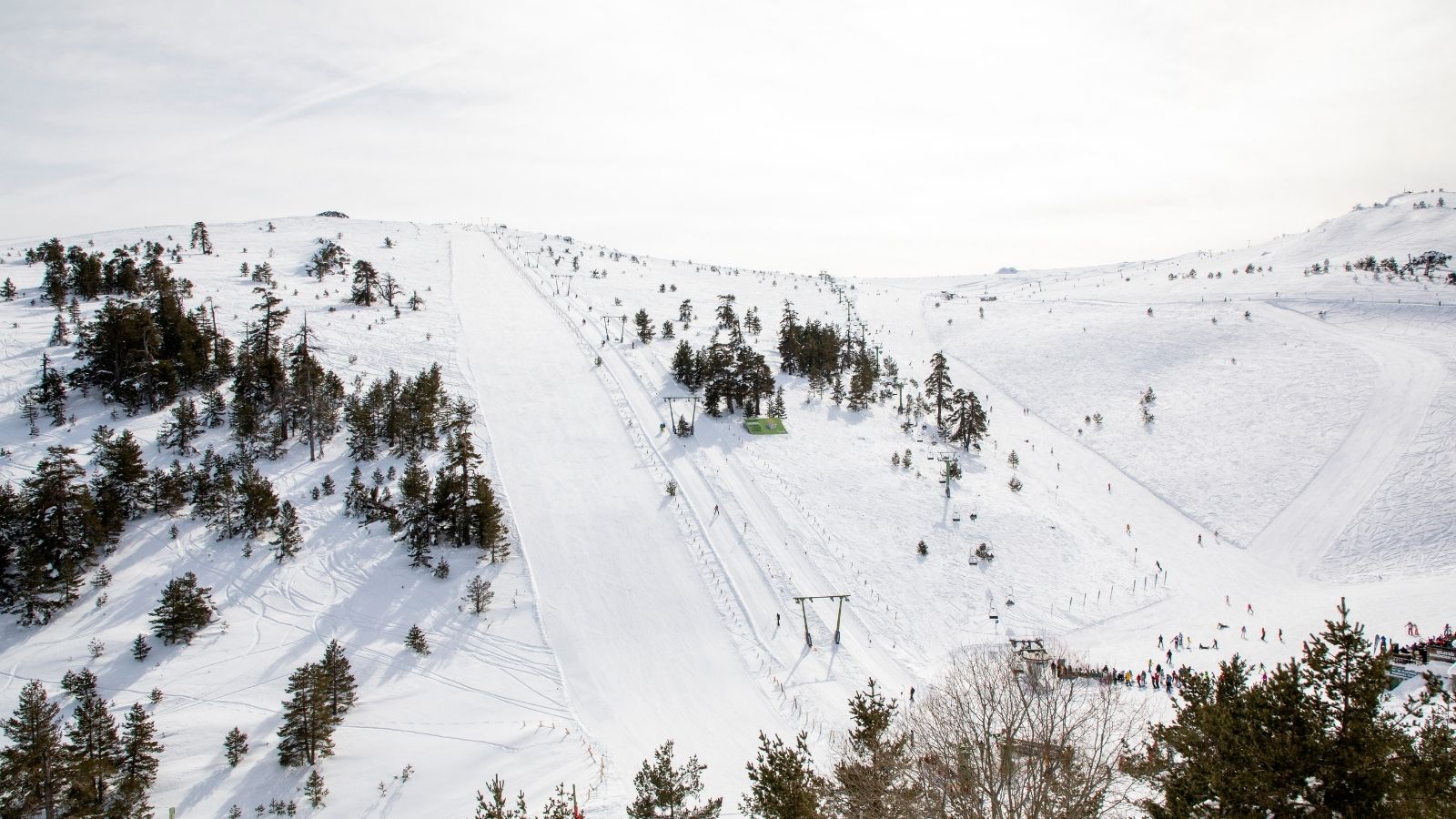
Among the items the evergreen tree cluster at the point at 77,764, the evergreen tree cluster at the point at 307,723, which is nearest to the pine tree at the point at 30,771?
the evergreen tree cluster at the point at 77,764

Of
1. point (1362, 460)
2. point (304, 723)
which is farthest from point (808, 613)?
point (1362, 460)

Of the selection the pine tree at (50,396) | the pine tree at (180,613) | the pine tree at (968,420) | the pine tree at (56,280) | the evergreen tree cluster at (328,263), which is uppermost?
the evergreen tree cluster at (328,263)

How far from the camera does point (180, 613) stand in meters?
33.9

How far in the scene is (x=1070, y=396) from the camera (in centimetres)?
8462

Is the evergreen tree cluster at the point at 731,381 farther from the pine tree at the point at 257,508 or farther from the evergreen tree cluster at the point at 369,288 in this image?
the evergreen tree cluster at the point at 369,288

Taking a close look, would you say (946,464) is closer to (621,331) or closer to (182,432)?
(621,331)

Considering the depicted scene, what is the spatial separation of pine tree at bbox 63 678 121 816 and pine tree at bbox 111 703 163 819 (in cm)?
32

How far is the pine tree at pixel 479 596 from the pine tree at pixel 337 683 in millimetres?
7814

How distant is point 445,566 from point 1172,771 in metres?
37.4

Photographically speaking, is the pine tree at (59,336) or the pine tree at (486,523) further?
the pine tree at (59,336)

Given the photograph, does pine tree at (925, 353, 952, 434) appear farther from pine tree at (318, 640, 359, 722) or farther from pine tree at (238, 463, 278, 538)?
pine tree at (238, 463, 278, 538)

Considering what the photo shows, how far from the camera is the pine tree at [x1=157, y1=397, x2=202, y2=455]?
4656 cm

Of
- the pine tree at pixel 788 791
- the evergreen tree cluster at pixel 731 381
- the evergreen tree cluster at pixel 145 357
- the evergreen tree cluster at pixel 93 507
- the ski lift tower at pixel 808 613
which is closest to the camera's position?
the pine tree at pixel 788 791

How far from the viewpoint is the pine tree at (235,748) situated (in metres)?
27.0
